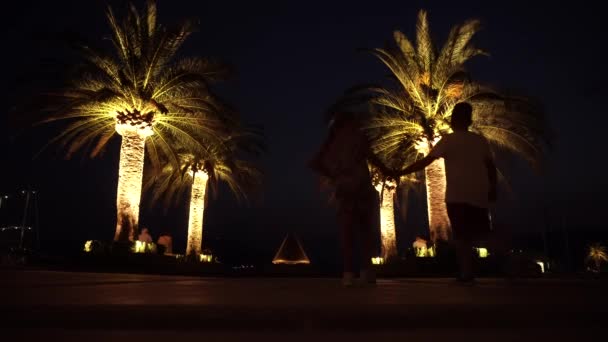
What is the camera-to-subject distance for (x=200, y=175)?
24406 millimetres

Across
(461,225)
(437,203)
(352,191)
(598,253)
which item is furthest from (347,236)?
(598,253)

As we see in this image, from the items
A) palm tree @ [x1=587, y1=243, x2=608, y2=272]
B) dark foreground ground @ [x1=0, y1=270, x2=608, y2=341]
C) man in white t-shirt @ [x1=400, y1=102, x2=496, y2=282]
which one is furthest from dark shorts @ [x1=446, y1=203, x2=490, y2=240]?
palm tree @ [x1=587, y1=243, x2=608, y2=272]

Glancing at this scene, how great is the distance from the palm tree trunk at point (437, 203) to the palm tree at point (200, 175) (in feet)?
33.1

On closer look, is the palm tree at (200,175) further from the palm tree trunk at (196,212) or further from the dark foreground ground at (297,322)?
the dark foreground ground at (297,322)

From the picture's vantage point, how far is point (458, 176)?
490 centimetres

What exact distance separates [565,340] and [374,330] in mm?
816

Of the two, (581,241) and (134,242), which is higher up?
(581,241)

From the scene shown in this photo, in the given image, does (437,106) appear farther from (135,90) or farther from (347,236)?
(347,236)

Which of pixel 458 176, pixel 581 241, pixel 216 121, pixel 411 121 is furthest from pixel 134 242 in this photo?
pixel 581 241

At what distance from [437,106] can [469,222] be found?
13.9m

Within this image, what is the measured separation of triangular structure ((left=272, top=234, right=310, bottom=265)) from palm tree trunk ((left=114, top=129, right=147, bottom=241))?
1483 cm

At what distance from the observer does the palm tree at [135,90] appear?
17141 millimetres

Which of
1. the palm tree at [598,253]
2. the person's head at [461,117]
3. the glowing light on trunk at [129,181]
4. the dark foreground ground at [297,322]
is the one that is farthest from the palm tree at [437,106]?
the palm tree at [598,253]

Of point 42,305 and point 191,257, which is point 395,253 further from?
point 42,305
